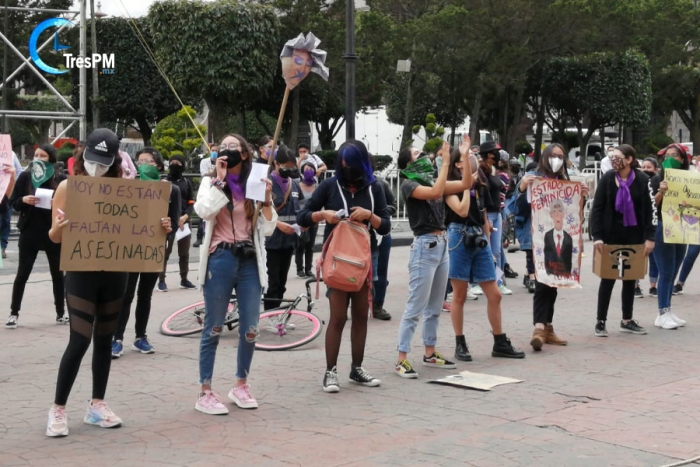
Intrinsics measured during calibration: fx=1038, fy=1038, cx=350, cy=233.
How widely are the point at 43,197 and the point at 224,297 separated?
3.92 meters

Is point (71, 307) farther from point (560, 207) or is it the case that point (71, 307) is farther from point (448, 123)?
point (448, 123)

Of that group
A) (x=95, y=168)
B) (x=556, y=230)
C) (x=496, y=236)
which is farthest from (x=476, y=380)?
(x=496, y=236)

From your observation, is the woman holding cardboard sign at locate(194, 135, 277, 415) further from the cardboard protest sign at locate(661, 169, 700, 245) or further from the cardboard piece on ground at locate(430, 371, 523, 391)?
the cardboard protest sign at locate(661, 169, 700, 245)

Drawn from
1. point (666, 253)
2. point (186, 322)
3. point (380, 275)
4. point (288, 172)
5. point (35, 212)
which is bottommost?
point (186, 322)

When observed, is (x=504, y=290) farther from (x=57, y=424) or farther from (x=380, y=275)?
(x=57, y=424)

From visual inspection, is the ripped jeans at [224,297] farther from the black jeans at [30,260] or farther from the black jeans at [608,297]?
the black jeans at [608,297]

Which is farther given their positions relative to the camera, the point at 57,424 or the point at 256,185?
the point at 256,185

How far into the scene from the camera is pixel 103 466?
5637mm

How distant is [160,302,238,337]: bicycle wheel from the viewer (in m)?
9.92

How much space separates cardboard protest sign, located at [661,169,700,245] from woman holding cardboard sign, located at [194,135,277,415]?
5443 millimetres

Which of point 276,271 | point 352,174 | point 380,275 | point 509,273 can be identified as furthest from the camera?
point 509,273

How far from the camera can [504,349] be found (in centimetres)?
888

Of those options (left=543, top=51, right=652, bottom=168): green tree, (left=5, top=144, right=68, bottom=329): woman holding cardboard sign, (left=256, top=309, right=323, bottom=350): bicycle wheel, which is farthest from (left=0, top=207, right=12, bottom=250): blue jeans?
(left=543, top=51, right=652, bottom=168): green tree

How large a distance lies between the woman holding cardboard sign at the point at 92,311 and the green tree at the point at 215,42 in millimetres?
22817
